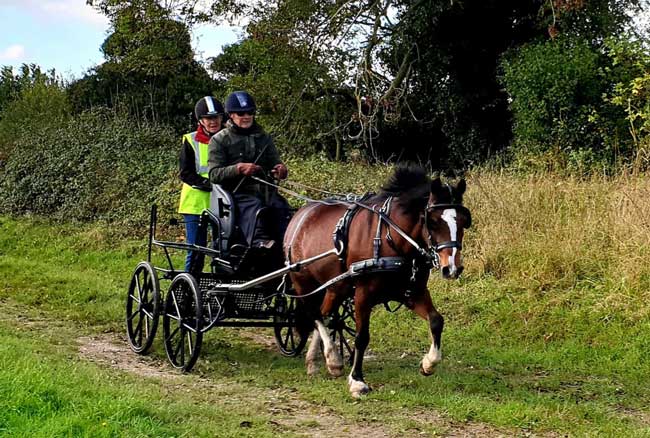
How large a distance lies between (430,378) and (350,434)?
1.74m

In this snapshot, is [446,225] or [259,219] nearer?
[446,225]

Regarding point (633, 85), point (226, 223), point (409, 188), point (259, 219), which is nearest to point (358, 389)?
point (409, 188)

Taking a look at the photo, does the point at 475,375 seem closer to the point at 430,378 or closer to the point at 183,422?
the point at 430,378

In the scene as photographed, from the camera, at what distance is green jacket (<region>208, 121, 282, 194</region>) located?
7.64 metres

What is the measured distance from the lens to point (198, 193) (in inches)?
336

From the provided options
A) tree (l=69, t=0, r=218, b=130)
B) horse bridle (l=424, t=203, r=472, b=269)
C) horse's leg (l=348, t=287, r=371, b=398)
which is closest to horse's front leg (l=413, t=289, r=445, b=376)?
horse's leg (l=348, t=287, r=371, b=398)

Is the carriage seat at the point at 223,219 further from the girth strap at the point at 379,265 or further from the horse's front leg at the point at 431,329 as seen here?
the horse's front leg at the point at 431,329

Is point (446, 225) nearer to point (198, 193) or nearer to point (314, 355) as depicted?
point (314, 355)

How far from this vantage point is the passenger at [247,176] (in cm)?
759

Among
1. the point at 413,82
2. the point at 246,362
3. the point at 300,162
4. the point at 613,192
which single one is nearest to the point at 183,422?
the point at 246,362

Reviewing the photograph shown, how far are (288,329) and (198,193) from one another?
1699 mm

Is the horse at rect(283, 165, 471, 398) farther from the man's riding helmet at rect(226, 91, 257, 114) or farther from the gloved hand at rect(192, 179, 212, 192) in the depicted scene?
the gloved hand at rect(192, 179, 212, 192)

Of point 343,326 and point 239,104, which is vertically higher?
point 239,104

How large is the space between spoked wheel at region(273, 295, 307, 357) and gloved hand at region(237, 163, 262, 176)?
4.03ft
